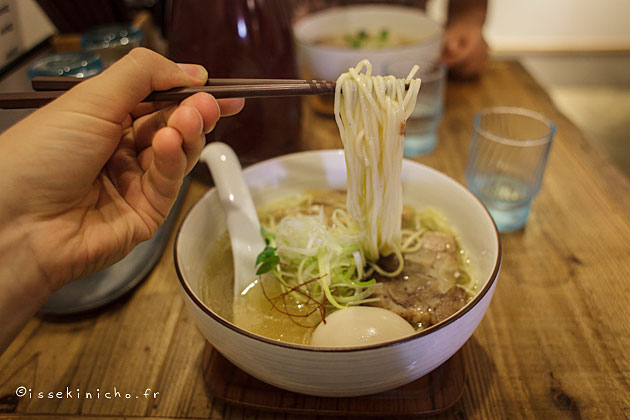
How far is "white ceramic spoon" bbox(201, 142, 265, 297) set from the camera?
1077mm

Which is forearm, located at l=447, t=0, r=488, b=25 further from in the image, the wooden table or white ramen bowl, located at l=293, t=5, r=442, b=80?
the wooden table

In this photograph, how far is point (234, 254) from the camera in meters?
1.08

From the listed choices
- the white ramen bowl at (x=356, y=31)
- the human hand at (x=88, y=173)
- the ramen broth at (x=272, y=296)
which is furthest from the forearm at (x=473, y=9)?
the human hand at (x=88, y=173)

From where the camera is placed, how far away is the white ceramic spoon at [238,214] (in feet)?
3.53

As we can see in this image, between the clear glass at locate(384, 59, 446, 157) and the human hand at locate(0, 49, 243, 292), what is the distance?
919 mm

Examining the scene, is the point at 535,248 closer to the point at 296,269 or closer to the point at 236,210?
the point at 296,269

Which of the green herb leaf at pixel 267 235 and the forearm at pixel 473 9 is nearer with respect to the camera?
the green herb leaf at pixel 267 235

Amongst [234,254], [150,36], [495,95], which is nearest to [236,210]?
[234,254]

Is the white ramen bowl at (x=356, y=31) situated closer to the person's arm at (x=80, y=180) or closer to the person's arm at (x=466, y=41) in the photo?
the person's arm at (x=466, y=41)

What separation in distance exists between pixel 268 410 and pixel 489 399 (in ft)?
1.40

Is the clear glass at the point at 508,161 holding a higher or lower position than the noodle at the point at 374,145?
lower

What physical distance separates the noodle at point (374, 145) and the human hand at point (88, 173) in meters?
0.27

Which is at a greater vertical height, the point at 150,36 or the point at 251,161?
the point at 150,36

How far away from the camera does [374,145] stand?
96cm
